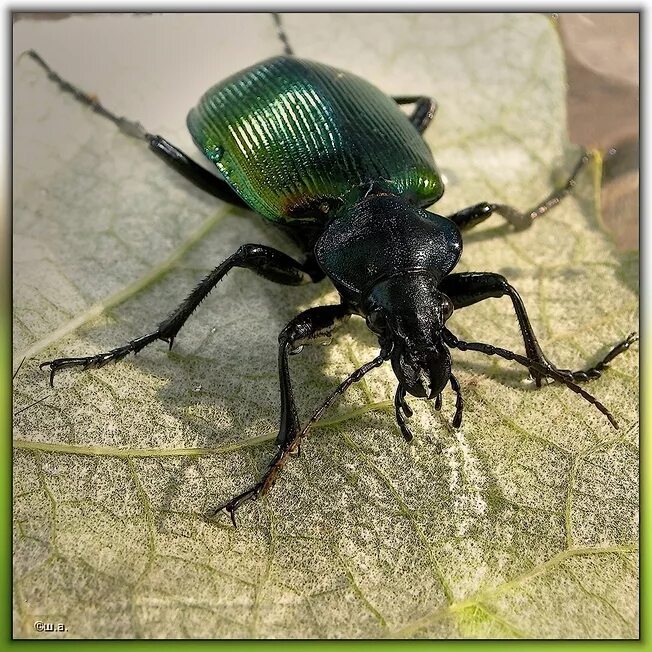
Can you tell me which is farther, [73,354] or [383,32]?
[383,32]

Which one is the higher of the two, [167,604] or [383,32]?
[383,32]

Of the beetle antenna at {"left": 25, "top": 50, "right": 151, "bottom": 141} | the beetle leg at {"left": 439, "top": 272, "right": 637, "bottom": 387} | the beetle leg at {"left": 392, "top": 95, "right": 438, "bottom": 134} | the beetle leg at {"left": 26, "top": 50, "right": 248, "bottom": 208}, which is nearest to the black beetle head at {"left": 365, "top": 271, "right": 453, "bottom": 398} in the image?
the beetle leg at {"left": 439, "top": 272, "right": 637, "bottom": 387}

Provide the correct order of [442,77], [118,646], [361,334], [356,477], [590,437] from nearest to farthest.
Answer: [118,646] → [356,477] → [590,437] → [361,334] → [442,77]

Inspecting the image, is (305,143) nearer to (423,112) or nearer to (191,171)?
(191,171)

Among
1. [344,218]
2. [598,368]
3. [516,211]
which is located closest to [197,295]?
[344,218]

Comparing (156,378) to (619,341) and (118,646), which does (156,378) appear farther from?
(619,341)

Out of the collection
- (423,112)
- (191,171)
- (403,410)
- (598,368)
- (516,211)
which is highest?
(191,171)

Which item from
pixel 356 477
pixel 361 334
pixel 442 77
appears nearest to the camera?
pixel 356 477

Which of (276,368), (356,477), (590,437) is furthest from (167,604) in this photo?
(590,437)
